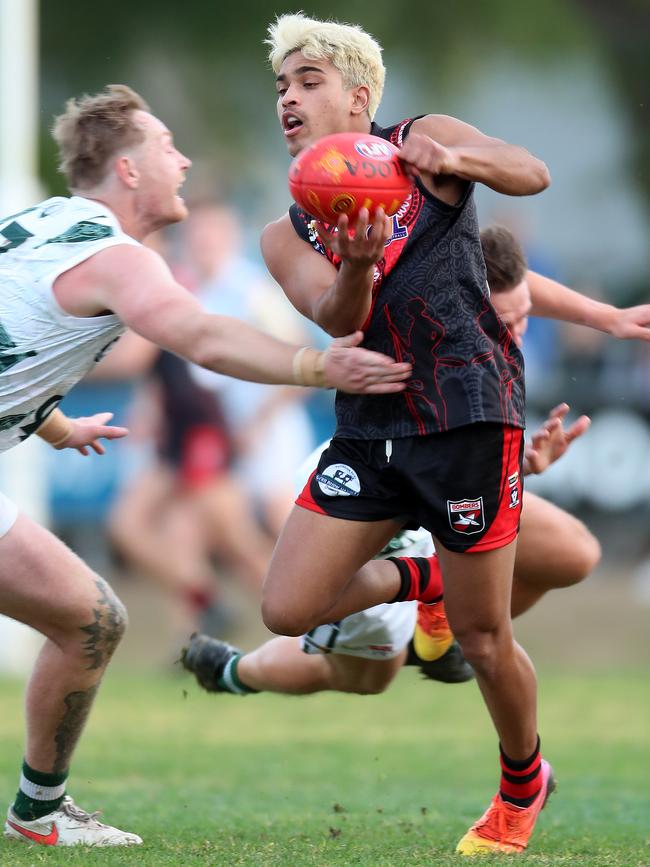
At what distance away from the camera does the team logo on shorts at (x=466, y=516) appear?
463 cm

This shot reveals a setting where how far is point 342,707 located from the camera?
9.44 m

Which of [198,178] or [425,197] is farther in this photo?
[198,178]

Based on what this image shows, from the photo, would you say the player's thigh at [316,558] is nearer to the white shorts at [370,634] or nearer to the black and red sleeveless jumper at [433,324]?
the black and red sleeveless jumper at [433,324]

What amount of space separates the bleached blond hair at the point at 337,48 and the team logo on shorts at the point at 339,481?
45.7 inches

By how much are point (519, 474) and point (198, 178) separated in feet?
35.2

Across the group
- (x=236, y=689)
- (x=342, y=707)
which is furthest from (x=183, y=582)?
(x=236, y=689)

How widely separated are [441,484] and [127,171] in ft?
4.56

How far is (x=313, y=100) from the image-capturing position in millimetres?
4715

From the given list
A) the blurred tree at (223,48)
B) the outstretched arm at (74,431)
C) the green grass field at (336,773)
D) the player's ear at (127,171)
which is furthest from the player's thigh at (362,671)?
the blurred tree at (223,48)

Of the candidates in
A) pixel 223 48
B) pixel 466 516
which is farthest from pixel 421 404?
pixel 223 48

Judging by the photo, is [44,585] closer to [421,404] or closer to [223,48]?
[421,404]

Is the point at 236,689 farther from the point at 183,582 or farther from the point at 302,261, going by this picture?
the point at 183,582

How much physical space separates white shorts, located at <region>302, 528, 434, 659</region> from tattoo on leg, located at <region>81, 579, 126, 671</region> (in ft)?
2.86

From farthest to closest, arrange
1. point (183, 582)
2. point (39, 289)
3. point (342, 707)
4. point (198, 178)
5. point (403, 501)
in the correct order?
point (198, 178)
point (183, 582)
point (342, 707)
point (403, 501)
point (39, 289)
